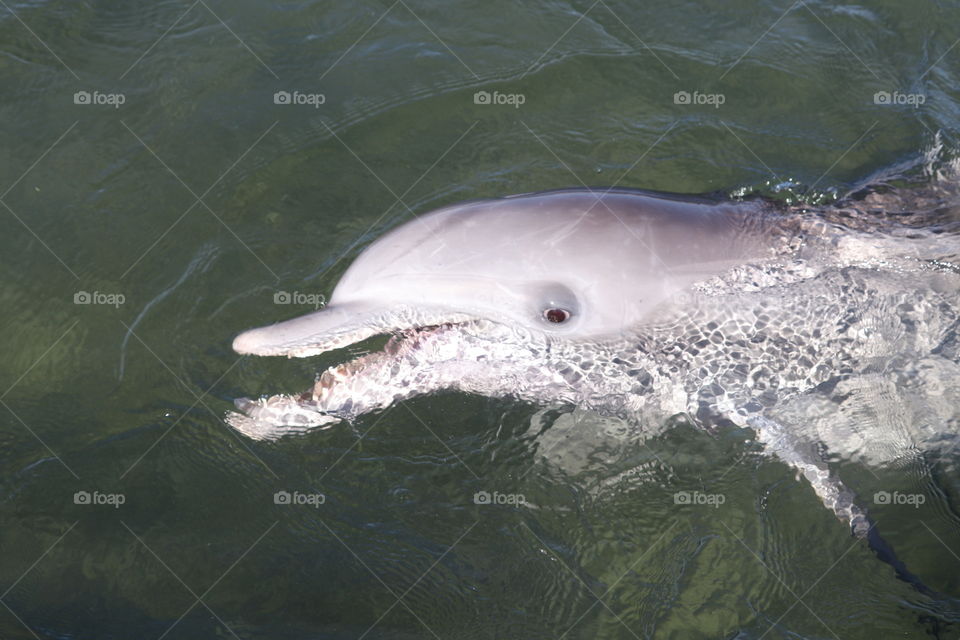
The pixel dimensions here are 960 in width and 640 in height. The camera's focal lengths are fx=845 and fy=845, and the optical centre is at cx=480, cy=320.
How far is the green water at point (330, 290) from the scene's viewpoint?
6062 millimetres

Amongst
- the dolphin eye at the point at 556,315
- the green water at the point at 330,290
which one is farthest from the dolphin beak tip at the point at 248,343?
the dolphin eye at the point at 556,315

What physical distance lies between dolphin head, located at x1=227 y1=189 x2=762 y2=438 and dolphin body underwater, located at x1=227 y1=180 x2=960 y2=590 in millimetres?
10

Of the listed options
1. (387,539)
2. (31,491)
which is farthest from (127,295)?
(387,539)

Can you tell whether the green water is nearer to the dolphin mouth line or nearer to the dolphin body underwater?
the dolphin mouth line

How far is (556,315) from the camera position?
5.48 m

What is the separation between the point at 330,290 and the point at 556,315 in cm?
279

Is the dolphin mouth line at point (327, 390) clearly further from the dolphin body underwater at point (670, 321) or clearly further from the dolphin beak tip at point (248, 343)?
the dolphin beak tip at point (248, 343)

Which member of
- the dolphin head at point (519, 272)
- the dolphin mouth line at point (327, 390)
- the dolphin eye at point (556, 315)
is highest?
the dolphin head at point (519, 272)

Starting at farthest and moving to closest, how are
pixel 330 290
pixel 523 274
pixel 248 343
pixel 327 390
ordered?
pixel 330 290 < pixel 327 390 < pixel 248 343 < pixel 523 274

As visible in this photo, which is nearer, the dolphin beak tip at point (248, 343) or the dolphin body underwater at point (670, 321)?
the dolphin body underwater at point (670, 321)

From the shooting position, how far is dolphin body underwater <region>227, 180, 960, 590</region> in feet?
17.9

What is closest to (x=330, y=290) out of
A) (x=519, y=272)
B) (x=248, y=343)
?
(x=248, y=343)

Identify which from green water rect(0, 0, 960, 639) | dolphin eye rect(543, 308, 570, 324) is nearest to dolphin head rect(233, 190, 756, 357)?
dolphin eye rect(543, 308, 570, 324)

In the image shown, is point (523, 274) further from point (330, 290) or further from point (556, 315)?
point (330, 290)
